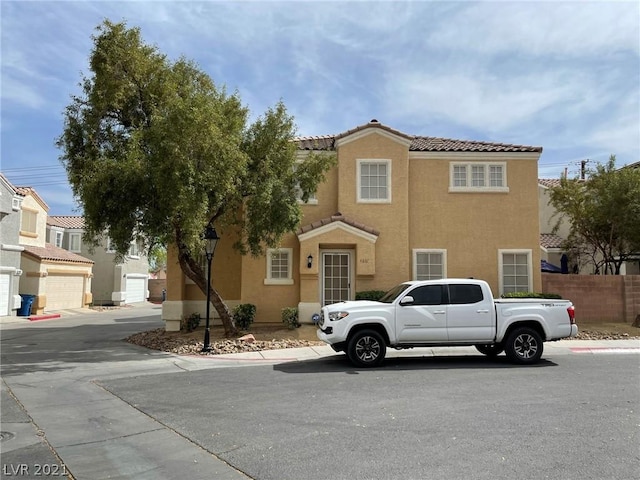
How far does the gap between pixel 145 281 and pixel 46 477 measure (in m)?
43.1

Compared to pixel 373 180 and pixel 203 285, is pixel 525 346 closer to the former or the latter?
pixel 373 180

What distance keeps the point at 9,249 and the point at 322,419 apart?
25365 millimetres

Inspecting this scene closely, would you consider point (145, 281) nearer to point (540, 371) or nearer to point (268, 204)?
point (268, 204)

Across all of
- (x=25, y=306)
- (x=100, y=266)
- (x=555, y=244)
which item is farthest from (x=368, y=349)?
(x=100, y=266)

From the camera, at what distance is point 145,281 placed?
46.2 m

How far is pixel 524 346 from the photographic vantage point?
37.7 feet

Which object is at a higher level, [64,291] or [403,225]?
[403,225]

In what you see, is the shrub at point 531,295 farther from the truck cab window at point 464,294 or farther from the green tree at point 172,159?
the green tree at point 172,159

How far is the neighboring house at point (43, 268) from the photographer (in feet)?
94.3

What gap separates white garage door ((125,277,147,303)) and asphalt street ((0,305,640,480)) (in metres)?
30.8

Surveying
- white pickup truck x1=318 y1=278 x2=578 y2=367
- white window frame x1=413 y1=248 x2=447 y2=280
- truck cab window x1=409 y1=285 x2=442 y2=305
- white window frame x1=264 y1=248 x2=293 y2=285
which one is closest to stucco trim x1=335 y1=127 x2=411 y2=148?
white window frame x1=413 y1=248 x2=447 y2=280

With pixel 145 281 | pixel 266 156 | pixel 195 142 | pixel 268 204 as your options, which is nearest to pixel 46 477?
pixel 195 142

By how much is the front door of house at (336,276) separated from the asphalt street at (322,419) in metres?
5.40

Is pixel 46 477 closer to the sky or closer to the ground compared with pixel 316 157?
closer to the ground
